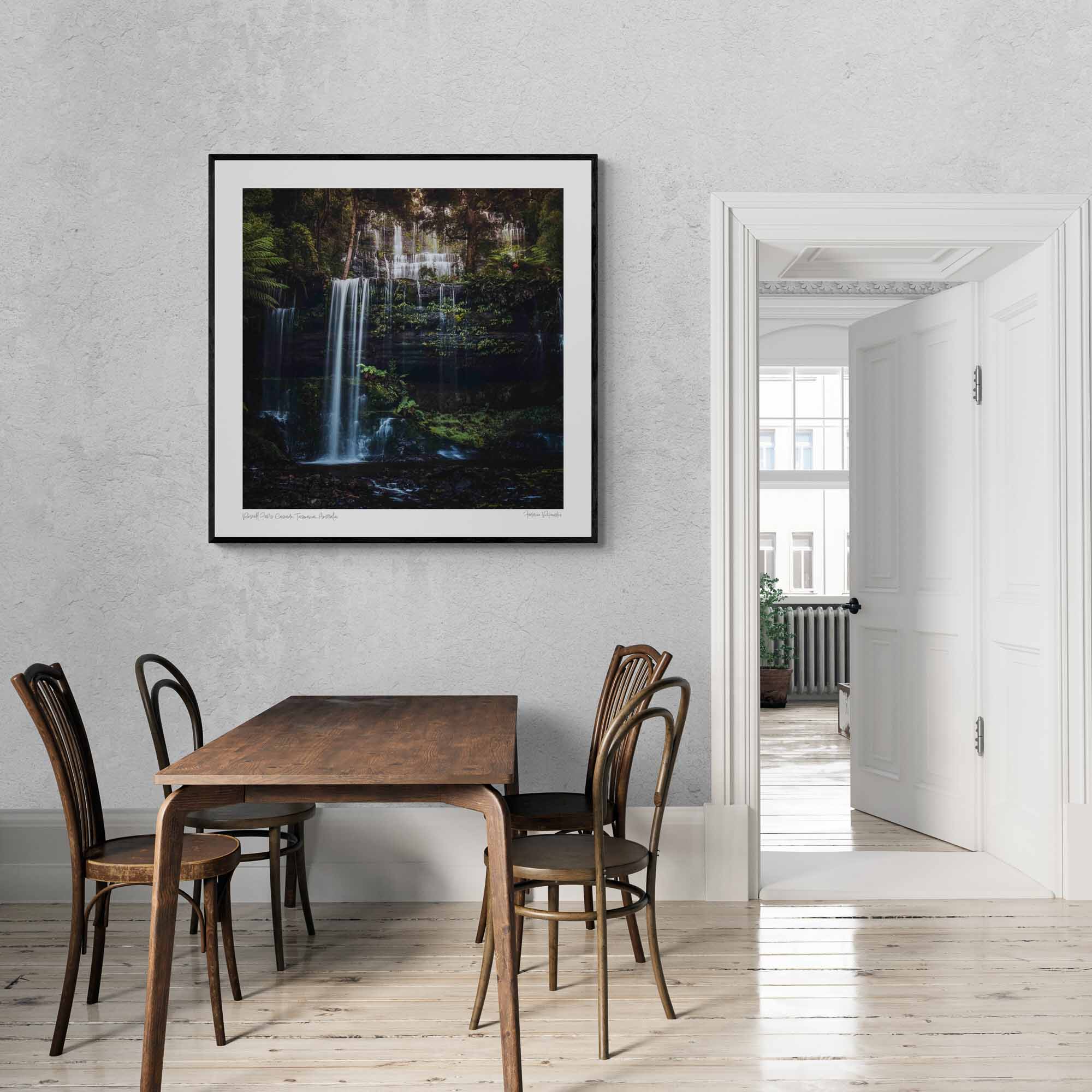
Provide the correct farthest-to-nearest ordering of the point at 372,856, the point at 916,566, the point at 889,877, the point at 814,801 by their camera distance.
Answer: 1. the point at 814,801
2. the point at 916,566
3. the point at 889,877
4. the point at 372,856

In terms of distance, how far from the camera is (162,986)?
2.07 m

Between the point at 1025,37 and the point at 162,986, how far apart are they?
3.96 metres

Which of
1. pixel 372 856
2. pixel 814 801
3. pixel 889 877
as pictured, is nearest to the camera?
pixel 372 856

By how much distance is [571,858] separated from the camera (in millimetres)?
2420

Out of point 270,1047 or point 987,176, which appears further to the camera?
point 987,176

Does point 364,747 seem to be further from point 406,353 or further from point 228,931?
point 406,353

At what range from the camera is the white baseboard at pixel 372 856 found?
3479 mm

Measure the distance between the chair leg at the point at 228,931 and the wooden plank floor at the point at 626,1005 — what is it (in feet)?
0.14

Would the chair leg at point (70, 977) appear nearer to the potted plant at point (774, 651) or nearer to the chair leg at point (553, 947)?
the chair leg at point (553, 947)

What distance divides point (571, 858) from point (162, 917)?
92 centimetres

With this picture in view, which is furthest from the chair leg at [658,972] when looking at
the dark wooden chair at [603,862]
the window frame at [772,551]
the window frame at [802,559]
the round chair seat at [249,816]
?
the window frame at [802,559]

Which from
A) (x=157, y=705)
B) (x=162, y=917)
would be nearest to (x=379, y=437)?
(x=157, y=705)

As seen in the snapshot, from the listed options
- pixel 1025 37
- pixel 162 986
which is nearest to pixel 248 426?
pixel 162 986

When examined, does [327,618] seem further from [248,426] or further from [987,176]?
[987,176]
